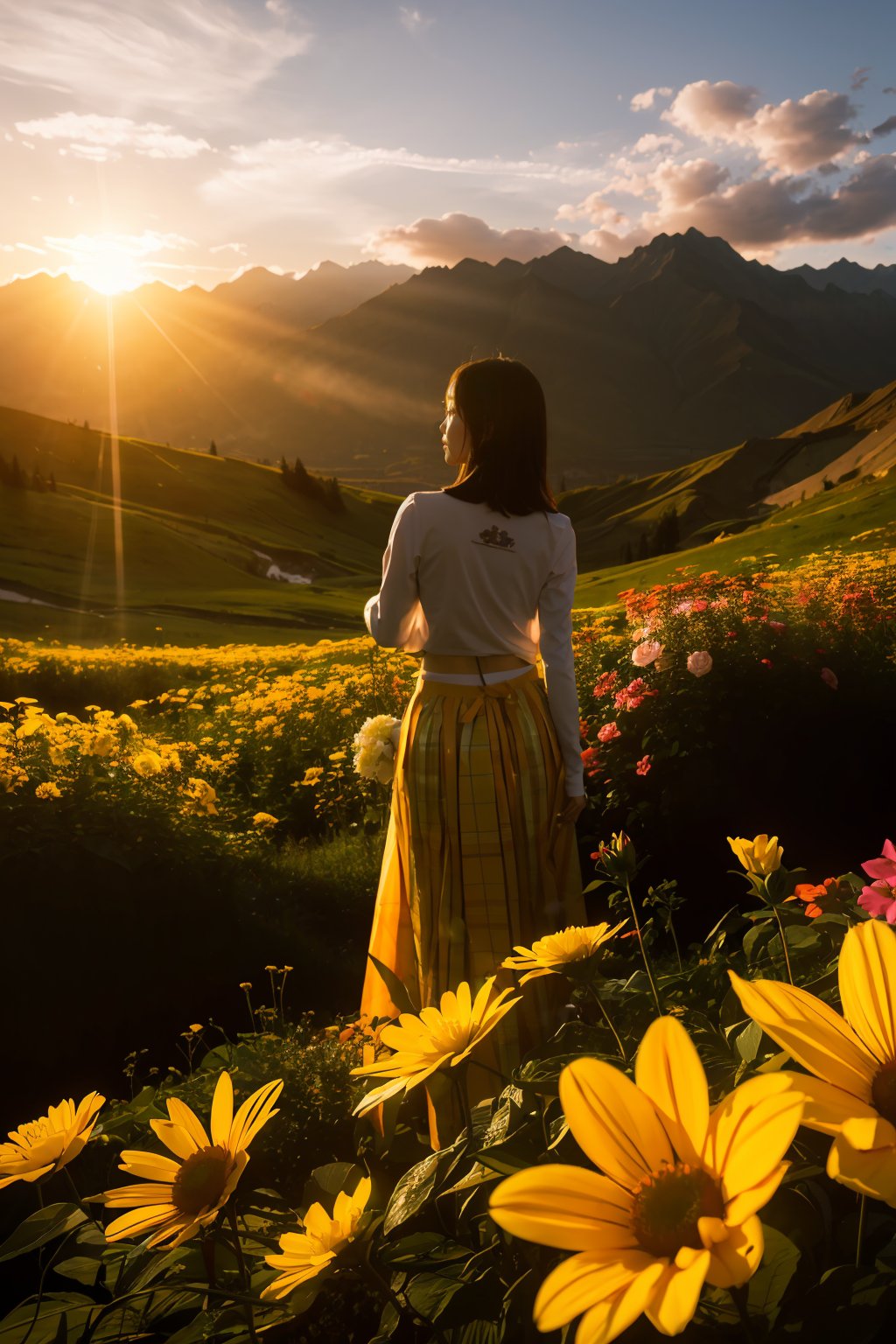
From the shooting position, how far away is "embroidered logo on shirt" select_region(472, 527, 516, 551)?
9.50 ft

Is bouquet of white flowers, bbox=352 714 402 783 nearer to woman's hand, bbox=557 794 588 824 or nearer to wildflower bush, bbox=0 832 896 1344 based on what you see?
woman's hand, bbox=557 794 588 824

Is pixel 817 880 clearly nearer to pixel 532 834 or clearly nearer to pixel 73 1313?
pixel 532 834

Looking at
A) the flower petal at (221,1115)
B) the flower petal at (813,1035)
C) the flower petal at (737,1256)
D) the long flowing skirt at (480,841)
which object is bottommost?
the long flowing skirt at (480,841)

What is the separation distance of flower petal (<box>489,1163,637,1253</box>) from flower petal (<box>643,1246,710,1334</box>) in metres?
0.05

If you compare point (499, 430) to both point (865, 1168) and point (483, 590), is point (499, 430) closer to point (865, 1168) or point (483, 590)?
point (483, 590)

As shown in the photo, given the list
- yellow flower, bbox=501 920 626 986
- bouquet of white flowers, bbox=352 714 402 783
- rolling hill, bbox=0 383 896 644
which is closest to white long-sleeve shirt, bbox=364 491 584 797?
bouquet of white flowers, bbox=352 714 402 783

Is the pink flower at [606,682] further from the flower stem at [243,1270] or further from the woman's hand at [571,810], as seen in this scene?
the flower stem at [243,1270]

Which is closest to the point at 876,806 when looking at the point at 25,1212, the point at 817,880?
the point at 817,880

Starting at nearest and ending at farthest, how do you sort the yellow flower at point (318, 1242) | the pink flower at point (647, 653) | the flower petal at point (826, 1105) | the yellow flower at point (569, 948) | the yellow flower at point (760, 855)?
the flower petal at point (826, 1105) < the yellow flower at point (318, 1242) < the yellow flower at point (569, 948) < the yellow flower at point (760, 855) < the pink flower at point (647, 653)

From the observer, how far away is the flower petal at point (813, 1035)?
0.57 m

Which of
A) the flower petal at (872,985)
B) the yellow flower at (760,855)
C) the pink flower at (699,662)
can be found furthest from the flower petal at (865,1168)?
the pink flower at (699,662)

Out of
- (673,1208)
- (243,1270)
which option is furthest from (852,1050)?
(243,1270)

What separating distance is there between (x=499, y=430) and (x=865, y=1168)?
265 centimetres

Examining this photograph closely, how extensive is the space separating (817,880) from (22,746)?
4.88m
